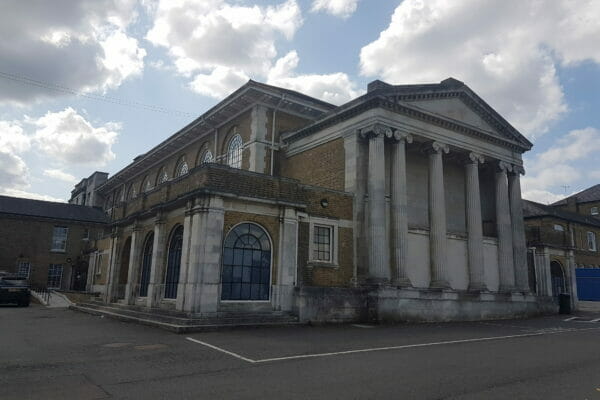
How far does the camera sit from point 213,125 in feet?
93.0

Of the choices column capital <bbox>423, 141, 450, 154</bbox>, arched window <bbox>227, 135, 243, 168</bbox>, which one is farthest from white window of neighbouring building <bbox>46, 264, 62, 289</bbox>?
column capital <bbox>423, 141, 450, 154</bbox>

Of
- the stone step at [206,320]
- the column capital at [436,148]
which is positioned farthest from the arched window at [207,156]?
the stone step at [206,320]

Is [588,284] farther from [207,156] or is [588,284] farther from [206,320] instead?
[206,320]

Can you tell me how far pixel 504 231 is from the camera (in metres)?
23.6

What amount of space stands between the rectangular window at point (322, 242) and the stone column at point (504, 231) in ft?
35.1

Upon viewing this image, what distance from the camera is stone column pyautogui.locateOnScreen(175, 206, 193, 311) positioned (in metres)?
14.6

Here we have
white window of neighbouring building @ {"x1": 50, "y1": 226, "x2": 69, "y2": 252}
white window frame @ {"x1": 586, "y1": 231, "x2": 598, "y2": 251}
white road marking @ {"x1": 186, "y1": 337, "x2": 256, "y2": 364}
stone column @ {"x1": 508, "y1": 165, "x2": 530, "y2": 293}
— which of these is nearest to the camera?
white road marking @ {"x1": 186, "y1": 337, "x2": 256, "y2": 364}

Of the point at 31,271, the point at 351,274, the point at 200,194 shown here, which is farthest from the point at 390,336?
the point at 31,271

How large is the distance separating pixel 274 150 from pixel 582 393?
19271mm

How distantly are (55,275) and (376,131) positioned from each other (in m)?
31.9

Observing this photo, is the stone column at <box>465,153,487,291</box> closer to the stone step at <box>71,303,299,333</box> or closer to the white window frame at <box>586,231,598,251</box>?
the stone step at <box>71,303,299,333</box>

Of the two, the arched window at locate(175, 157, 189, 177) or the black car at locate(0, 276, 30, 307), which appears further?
the arched window at locate(175, 157, 189, 177)

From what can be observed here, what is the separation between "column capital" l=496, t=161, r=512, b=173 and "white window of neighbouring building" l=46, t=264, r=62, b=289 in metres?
35.0

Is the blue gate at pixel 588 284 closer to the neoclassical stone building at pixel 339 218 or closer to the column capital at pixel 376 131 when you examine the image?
the neoclassical stone building at pixel 339 218
